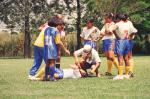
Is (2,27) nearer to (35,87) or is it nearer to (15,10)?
(15,10)

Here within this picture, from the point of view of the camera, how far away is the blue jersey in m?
15.2

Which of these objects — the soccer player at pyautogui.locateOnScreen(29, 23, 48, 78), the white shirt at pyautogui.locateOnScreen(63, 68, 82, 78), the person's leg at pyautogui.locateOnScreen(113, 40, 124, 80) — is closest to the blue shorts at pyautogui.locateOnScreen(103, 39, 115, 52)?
the person's leg at pyautogui.locateOnScreen(113, 40, 124, 80)

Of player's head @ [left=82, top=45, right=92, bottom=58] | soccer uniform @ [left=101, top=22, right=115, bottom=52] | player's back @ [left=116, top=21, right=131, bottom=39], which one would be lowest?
player's head @ [left=82, top=45, right=92, bottom=58]

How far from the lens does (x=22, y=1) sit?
42625mm

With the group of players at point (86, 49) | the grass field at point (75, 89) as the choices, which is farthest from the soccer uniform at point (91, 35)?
the grass field at point (75, 89)

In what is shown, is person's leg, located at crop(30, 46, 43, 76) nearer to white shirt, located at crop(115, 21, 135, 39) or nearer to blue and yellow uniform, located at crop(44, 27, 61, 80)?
blue and yellow uniform, located at crop(44, 27, 61, 80)

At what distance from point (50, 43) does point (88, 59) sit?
2.31 meters

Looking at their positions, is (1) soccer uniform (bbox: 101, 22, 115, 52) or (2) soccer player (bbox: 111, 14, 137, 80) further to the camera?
(1) soccer uniform (bbox: 101, 22, 115, 52)

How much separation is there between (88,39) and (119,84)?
4142 mm

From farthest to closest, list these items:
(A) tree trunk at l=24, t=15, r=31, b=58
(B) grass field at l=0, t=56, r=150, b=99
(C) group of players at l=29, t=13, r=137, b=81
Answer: (A) tree trunk at l=24, t=15, r=31, b=58, (C) group of players at l=29, t=13, r=137, b=81, (B) grass field at l=0, t=56, r=150, b=99

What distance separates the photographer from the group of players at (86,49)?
15.3m

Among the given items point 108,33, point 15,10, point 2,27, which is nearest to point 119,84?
point 108,33

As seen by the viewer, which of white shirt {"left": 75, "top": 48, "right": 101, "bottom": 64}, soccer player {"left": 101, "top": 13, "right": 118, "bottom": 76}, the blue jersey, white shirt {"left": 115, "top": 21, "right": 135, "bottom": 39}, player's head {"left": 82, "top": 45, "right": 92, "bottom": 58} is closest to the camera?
the blue jersey

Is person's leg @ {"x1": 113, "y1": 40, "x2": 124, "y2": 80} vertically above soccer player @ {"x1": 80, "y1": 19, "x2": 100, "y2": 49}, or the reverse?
soccer player @ {"x1": 80, "y1": 19, "x2": 100, "y2": 49}
